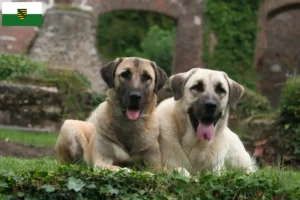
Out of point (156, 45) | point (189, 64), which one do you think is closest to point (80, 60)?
point (189, 64)

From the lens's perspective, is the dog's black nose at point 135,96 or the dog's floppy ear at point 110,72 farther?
the dog's floppy ear at point 110,72

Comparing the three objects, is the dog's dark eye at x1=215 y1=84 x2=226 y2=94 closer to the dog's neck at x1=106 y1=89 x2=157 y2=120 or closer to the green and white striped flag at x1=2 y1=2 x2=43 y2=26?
the dog's neck at x1=106 y1=89 x2=157 y2=120

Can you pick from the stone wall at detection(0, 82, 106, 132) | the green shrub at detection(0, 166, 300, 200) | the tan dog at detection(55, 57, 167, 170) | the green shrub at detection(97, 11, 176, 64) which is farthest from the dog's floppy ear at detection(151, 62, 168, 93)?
the green shrub at detection(97, 11, 176, 64)

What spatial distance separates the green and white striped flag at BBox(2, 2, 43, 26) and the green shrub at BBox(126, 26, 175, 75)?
44.2 feet

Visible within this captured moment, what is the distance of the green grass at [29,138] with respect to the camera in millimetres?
12314

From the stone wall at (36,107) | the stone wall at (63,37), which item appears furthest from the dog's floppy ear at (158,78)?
the stone wall at (63,37)

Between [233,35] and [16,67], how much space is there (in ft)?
23.7

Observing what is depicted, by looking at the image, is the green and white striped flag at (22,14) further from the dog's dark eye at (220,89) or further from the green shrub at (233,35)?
the dog's dark eye at (220,89)

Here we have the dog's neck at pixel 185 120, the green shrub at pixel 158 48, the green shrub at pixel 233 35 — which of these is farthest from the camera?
the green shrub at pixel 158 48

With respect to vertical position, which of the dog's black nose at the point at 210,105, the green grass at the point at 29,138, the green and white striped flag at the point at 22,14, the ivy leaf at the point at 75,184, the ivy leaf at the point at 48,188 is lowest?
the green grass at the point at 29,138

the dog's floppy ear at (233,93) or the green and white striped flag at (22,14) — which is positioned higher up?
the green and white striped flag at (22,14)

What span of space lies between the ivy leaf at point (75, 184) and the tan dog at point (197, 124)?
1472mm

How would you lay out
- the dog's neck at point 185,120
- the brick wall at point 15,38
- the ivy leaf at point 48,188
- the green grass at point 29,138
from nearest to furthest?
the ivy leaf at point 48,188, the dog's neck at point 185,120, the green grass at point 29,138, the brick wall at point 15,38

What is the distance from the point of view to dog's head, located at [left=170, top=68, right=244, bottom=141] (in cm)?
661
